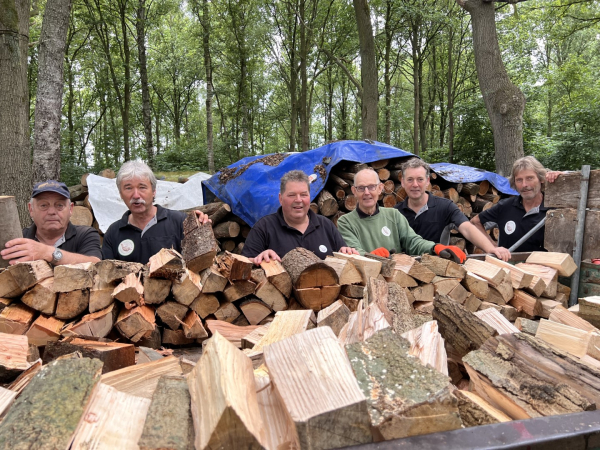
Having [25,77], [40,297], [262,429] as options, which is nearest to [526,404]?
[262,429]

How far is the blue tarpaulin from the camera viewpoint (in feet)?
18.5

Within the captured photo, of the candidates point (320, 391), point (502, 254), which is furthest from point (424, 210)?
point (320, 391)

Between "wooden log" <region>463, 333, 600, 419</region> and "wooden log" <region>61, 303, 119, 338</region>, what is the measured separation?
1.68 m

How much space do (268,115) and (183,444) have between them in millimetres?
25399

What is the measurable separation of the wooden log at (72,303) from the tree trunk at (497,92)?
7.66 meters

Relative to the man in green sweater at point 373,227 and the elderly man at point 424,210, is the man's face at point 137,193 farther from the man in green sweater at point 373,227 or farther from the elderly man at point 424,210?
the elderly man at point 424,210

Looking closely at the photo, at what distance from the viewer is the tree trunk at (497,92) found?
24.2 ft

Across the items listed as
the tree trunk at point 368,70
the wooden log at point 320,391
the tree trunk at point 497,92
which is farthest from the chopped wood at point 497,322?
the tree trunk at point 368,70

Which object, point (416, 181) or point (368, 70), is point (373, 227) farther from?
point (368, 70)

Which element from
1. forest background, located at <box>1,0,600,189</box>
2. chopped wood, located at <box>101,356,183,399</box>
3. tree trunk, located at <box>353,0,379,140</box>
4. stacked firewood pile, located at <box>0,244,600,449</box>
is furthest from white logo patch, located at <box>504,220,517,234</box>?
forest background, located at <box>1,0,600,189</box>

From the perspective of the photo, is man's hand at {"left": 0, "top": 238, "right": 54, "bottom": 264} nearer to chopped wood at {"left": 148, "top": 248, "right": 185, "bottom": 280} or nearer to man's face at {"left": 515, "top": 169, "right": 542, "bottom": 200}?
chopped wood at {"left": 148, "top": 248, "right": 185, "bottom": 280}

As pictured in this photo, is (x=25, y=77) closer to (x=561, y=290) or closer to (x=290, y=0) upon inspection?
(x=561, y=290)

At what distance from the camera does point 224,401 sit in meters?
0.78

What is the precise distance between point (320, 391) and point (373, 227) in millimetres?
2748
